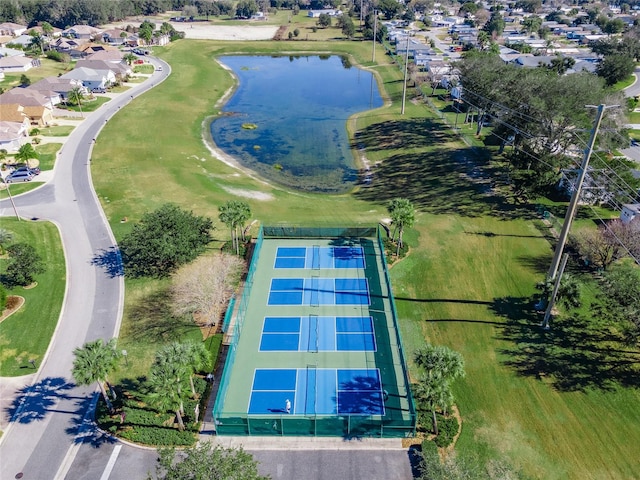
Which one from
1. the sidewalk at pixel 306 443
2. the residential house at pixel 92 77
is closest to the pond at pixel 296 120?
the residential house at pixel 92 77

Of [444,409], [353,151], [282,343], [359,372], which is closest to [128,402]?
[282,343]

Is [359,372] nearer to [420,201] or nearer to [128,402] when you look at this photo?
[128,402]

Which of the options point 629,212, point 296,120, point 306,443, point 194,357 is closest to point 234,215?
point 194,357

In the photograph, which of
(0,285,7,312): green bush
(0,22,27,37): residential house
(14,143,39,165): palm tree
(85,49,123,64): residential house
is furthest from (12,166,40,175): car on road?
(0,22,27,37): residential house

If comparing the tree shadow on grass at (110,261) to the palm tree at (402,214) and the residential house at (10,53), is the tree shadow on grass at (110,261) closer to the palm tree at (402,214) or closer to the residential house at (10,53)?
the palm tree at (402,214)

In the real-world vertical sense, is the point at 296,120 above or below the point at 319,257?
above

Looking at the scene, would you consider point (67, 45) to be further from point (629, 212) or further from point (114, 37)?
point (629, 212)

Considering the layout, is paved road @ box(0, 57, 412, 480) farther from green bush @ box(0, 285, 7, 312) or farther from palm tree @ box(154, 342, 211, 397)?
palm tree @ box(154, 342, 211, 397)
